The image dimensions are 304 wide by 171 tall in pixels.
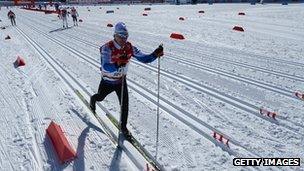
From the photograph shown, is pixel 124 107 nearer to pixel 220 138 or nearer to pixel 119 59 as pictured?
pixel 119 59

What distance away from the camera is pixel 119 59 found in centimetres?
570

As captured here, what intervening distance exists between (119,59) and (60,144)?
172 centimetres

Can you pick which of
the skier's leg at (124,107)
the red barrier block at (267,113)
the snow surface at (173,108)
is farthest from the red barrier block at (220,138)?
the skier's leg at (124,107)

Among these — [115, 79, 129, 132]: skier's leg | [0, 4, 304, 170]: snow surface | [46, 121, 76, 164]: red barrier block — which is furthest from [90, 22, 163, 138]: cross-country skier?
[46, 121, 76, 164]: red barrier block

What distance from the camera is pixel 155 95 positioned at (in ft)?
29.5

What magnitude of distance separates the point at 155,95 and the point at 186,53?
6132 millimetres

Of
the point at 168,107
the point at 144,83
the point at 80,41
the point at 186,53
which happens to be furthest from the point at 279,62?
the point at 80,41

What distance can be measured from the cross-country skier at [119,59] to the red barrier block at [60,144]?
103 centimetres

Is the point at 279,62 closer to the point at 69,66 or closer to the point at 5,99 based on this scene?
the point at 69,66

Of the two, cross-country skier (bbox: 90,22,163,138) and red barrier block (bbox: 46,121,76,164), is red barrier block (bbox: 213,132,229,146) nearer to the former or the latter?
cross-country skier (bbox: 90,22,163,138)

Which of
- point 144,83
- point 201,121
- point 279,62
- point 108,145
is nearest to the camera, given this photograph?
point 108,145

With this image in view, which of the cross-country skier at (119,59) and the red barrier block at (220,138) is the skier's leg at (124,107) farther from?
the red barrier block at (220,138)

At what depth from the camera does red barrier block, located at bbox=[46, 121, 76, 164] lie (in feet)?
18.5

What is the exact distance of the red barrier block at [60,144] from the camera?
18.5ft
